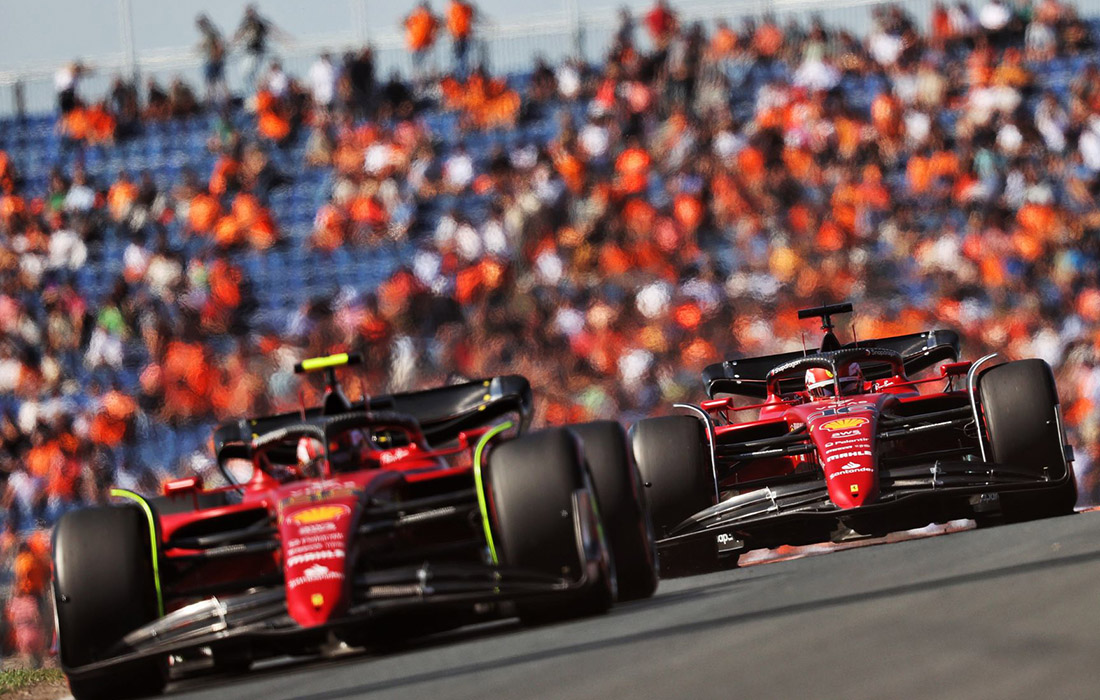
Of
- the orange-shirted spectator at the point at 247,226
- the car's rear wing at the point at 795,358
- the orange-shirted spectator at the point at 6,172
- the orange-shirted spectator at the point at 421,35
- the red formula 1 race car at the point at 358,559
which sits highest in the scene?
the orange-shirted spectator at the point at 421,35

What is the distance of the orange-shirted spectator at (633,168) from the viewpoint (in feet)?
55.9

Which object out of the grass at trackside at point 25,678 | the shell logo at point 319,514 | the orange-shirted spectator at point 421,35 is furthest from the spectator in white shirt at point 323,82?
the shell logo at point 319,514

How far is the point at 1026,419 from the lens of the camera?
9.58 meters

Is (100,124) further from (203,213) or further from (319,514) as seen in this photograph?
(319,514)

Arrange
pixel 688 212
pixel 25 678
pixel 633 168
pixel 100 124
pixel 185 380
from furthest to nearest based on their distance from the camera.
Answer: pixel 100 124 < pixel 633 168 < pixel 688 212 < pixel 185 380 < pixel 25 678

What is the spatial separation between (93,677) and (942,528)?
759 cm

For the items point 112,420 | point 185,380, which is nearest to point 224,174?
point 185,380

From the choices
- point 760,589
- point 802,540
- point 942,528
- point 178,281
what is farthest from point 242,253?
point 760,589

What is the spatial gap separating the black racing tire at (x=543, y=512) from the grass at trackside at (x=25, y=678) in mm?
3216

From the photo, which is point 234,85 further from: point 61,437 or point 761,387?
point 761,387

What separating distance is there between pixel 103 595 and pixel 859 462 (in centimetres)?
417

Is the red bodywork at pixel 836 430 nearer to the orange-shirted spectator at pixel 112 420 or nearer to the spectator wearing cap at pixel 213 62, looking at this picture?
the orange-shirted spectator at pixel 112 420

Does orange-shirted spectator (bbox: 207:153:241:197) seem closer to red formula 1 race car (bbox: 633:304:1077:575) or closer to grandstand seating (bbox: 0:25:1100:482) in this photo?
grandstand seating (bbox: 0:25:1100:482)

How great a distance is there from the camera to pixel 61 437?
15.9 meters
